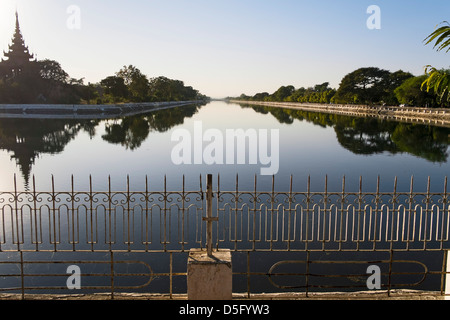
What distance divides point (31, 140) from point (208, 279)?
33372 millimetres

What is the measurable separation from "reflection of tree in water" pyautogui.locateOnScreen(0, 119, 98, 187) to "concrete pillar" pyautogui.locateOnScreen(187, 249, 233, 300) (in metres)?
15.1

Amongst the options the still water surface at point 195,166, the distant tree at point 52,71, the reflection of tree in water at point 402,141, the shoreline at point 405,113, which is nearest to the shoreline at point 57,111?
the distant tree at point 52,71

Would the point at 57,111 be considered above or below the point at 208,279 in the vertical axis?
above

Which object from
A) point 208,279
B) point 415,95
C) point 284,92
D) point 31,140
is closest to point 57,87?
point 31,140

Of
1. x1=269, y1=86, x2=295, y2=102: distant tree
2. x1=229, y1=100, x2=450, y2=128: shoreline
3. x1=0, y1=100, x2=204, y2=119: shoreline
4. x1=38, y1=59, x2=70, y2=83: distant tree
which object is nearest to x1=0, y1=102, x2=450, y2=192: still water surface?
x1=229, y1=100, x2=450, y2=128: shoreline

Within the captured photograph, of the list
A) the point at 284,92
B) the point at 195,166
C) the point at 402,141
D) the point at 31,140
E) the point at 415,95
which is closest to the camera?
the point at 195,166

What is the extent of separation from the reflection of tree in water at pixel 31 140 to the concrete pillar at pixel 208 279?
1510 centimetres

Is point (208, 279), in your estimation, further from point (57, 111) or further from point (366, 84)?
point (366, 84)

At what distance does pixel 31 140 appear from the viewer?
34000mm

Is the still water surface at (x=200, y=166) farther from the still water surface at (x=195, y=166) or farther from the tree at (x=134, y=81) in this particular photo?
the tree at (x=134, y=81)

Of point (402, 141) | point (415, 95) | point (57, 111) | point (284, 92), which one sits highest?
point (284, 92)

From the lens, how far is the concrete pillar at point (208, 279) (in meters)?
5.33
